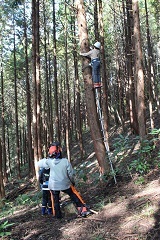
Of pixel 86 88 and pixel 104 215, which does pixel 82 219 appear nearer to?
pixel 104 215

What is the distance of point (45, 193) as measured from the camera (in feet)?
21.7

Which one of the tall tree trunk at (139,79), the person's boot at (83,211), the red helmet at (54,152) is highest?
the tall tree trunk at (139,79)

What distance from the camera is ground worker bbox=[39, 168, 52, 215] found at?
6.59 metres

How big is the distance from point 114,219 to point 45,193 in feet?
7.40

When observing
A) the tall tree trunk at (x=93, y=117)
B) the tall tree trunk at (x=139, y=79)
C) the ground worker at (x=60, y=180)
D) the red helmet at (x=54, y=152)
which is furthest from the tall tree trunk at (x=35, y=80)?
the ground worker at (x=60, y=180)

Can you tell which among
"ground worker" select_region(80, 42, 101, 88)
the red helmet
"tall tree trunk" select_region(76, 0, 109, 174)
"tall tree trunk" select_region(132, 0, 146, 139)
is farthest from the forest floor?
"ground worker" select_region(80, 42, 101, 88)

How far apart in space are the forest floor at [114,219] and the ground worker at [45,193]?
0.26m

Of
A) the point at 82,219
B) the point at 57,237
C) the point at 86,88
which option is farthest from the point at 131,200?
the point at 86,88

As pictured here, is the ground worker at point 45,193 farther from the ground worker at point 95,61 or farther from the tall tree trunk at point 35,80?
the tall tree trunk at point 35,80

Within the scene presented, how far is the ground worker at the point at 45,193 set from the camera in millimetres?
6588

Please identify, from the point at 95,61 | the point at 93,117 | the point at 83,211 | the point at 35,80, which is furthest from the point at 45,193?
the point at 35,80

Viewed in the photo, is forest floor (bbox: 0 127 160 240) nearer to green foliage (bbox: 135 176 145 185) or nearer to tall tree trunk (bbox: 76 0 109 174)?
green foliage (bbox: 135 176 145 185)

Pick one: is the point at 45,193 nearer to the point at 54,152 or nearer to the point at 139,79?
the point at 54,152

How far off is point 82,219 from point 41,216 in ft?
5.15
